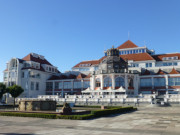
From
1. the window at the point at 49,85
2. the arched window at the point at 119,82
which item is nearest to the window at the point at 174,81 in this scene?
the arched window at the point at 119,82

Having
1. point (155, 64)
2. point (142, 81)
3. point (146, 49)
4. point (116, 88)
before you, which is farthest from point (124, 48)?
point (116, 88)

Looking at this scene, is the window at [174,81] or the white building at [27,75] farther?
the white building at [27,75]

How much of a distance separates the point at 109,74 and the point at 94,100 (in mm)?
16198

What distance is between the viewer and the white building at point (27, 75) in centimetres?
7406

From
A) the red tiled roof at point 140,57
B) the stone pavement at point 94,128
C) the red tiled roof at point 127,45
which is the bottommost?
the stone pavement at point 94,128

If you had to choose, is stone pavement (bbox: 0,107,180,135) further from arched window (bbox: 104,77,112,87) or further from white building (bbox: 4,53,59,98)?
white building (bbox: 4,53,59,98)

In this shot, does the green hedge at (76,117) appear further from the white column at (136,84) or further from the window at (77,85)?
the window at (77,85)

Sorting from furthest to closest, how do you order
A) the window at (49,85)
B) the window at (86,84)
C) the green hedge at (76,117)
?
the window at (49,85)
the window at (86,84)
the green hedge at (76,117)

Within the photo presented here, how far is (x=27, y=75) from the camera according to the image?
7450 cm

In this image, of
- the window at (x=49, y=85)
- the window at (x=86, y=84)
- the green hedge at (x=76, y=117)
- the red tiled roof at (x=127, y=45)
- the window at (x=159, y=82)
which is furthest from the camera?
the red tiled roof at (x=127, y=45)

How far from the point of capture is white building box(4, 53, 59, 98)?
74062 mm

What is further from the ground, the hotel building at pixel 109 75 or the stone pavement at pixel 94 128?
the hotel building at pixel 109 75

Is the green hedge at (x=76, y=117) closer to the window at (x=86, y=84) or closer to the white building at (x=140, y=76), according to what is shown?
the white building at (x=140, y=76)

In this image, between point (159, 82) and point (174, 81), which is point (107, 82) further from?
point (174, 81)
